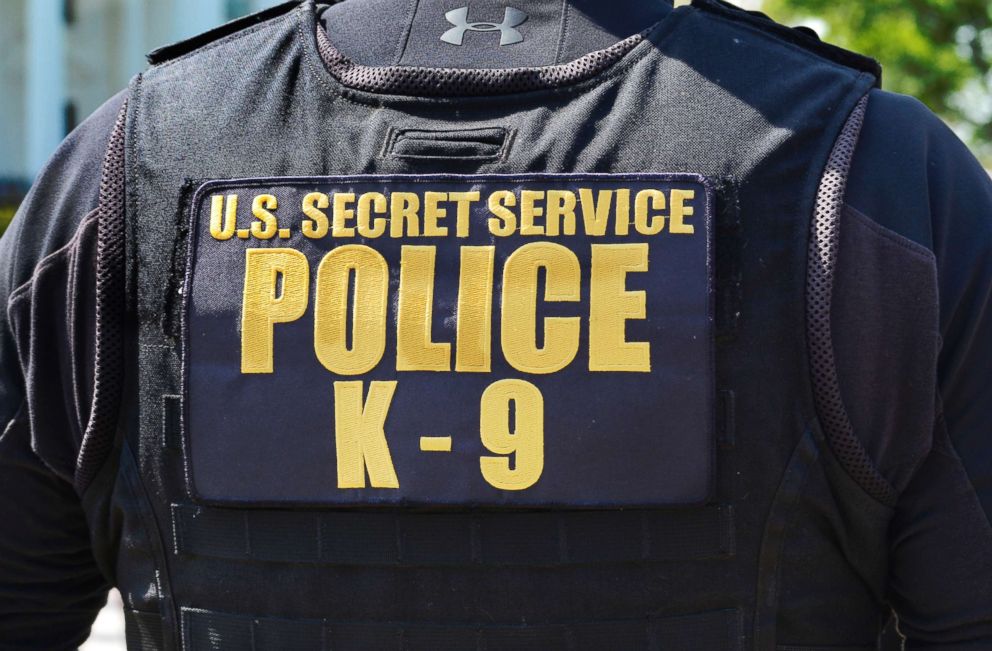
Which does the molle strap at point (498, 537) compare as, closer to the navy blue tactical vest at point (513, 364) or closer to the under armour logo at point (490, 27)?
the navy blue tactical vest at point (513, 364)

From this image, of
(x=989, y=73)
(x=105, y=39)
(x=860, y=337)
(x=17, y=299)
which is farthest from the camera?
(x=989, y=73)

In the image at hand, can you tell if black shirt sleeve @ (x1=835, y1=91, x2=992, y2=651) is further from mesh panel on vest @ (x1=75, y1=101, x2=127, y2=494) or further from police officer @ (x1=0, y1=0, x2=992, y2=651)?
mesh panel on vest @ (x1=75, y1=101, x2=127, y2=494)

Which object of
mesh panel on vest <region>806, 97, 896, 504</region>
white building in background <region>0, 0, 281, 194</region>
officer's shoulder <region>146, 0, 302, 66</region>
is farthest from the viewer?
white building in background <region>0, 0, 281, 194</region>

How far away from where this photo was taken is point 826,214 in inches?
46.2

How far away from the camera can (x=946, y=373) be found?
3.85ft

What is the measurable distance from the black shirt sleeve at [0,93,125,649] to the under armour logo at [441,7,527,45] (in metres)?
0.37

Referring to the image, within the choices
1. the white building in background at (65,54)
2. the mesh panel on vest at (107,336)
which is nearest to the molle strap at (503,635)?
the mesh panel on vest at (107,336)

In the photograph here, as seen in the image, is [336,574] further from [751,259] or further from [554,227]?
[751,259]

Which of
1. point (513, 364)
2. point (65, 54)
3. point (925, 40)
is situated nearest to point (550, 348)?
point (513, 364)

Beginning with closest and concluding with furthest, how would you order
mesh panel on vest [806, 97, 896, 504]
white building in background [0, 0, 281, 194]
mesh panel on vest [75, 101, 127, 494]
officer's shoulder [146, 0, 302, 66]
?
mesh panel on vest [806, 97, 896, 504], mesh panel on vest [75, 101, 127, 494], officer's shoulder [146, 0, 302, 66], white building in background [0, 0, 281, 194]

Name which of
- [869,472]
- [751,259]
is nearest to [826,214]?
[751,259]

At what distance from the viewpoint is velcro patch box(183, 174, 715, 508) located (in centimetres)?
117

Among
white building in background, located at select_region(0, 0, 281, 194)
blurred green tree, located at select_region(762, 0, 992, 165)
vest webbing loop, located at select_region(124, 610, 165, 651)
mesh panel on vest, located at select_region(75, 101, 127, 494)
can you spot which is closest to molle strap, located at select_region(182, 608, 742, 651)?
vest webbing loop, located at select_region(124, 610, 165, 651)

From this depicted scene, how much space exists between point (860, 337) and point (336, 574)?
56cm
